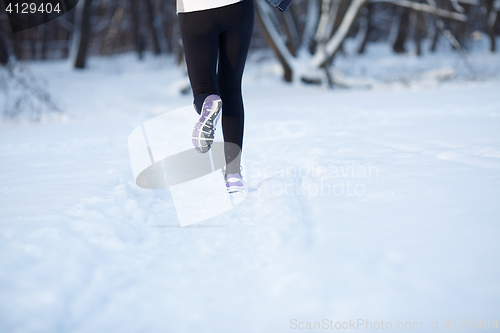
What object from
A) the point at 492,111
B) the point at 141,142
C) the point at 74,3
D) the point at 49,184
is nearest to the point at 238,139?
the point at 49,184

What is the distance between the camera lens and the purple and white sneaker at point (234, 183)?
1640 mm

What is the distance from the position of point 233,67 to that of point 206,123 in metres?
0.33

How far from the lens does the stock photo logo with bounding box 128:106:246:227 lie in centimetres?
151

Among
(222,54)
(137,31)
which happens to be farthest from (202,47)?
(137,31)

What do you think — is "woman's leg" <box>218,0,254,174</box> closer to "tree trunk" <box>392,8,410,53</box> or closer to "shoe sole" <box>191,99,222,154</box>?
"shoe sole" <box>191,99,222,154</box>

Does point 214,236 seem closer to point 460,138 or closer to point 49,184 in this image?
point 49,184

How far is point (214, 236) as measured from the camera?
1210mm

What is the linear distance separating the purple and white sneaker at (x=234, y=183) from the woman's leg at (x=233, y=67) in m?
0.03

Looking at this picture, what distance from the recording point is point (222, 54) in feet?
5.44

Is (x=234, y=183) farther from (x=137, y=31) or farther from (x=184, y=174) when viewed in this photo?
(x=137, y=31)

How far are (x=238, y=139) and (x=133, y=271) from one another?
867mm

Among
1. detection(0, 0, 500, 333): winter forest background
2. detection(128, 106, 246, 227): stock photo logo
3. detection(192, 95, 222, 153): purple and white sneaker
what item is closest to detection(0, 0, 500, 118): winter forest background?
detection(128, 106, 246, 227): stock photo logo

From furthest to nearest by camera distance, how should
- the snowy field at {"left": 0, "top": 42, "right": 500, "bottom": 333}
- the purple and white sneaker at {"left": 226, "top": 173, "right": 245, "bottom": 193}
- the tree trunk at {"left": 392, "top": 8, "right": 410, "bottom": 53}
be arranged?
the tree trunk at {"left": 392, "top": 8, "right": 410, "bottom": 53} → the purple and white sneaker at {"left": 226, "top": 173, "right": 245, "bottom": 193} → the snowy field at {"left": 0, "top": 42, "right": 500, "bottom": 333}

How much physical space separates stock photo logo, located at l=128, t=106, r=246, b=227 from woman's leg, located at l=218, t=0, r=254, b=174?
0.07m
